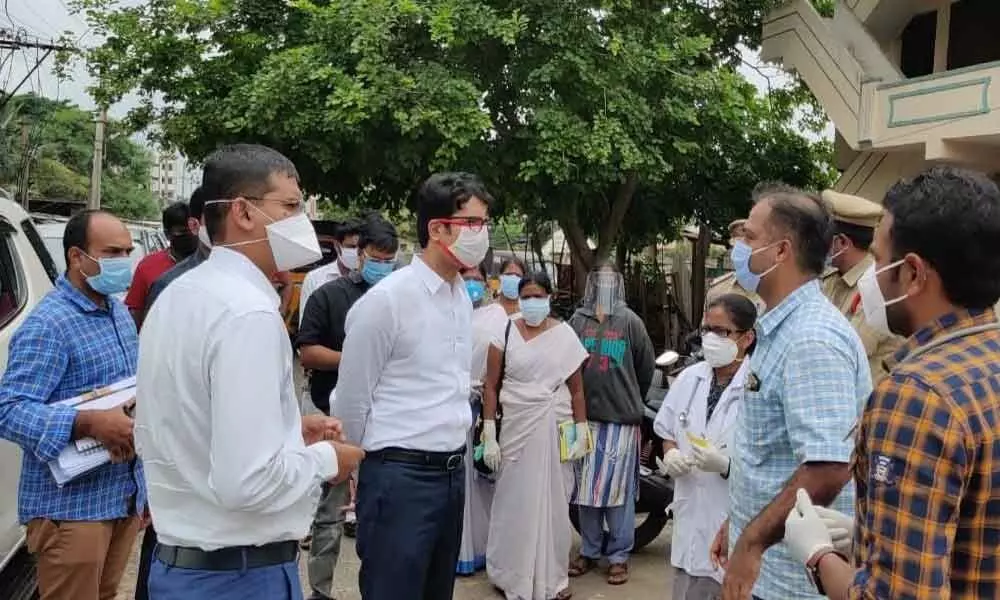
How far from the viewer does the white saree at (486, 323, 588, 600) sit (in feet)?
15.5

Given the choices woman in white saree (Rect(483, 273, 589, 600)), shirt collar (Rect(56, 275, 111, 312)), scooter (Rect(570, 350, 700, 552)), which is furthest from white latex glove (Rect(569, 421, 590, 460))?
shirt collar (Rect(56, 275, 111, 312))

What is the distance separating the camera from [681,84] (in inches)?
415

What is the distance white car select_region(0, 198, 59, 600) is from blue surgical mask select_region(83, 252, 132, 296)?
83cm

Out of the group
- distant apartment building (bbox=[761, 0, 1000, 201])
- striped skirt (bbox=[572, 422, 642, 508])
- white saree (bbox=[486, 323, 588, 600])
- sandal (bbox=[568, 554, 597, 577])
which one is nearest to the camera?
white saree (bbox=[486, 323, 588, 600])

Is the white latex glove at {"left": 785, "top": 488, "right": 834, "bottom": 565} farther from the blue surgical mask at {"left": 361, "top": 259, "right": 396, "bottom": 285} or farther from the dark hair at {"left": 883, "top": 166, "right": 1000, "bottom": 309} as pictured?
the blue surgical mask at {"left": 361, "top": 259, "right": 396, "bottom": 285}

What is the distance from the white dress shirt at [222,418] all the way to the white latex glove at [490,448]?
2.74 metres

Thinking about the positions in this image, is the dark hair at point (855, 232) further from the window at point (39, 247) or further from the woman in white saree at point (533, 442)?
the window at point (39, 247)

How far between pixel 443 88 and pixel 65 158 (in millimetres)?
32029

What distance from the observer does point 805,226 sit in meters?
2.46

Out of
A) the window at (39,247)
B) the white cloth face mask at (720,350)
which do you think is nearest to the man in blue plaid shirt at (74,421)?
the window at (39,247)

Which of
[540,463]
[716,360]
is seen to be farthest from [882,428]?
[540,463]

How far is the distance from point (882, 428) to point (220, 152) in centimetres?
167

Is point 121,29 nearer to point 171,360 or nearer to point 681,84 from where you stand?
point 681,84

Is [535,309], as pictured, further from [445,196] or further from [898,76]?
[898,76]
